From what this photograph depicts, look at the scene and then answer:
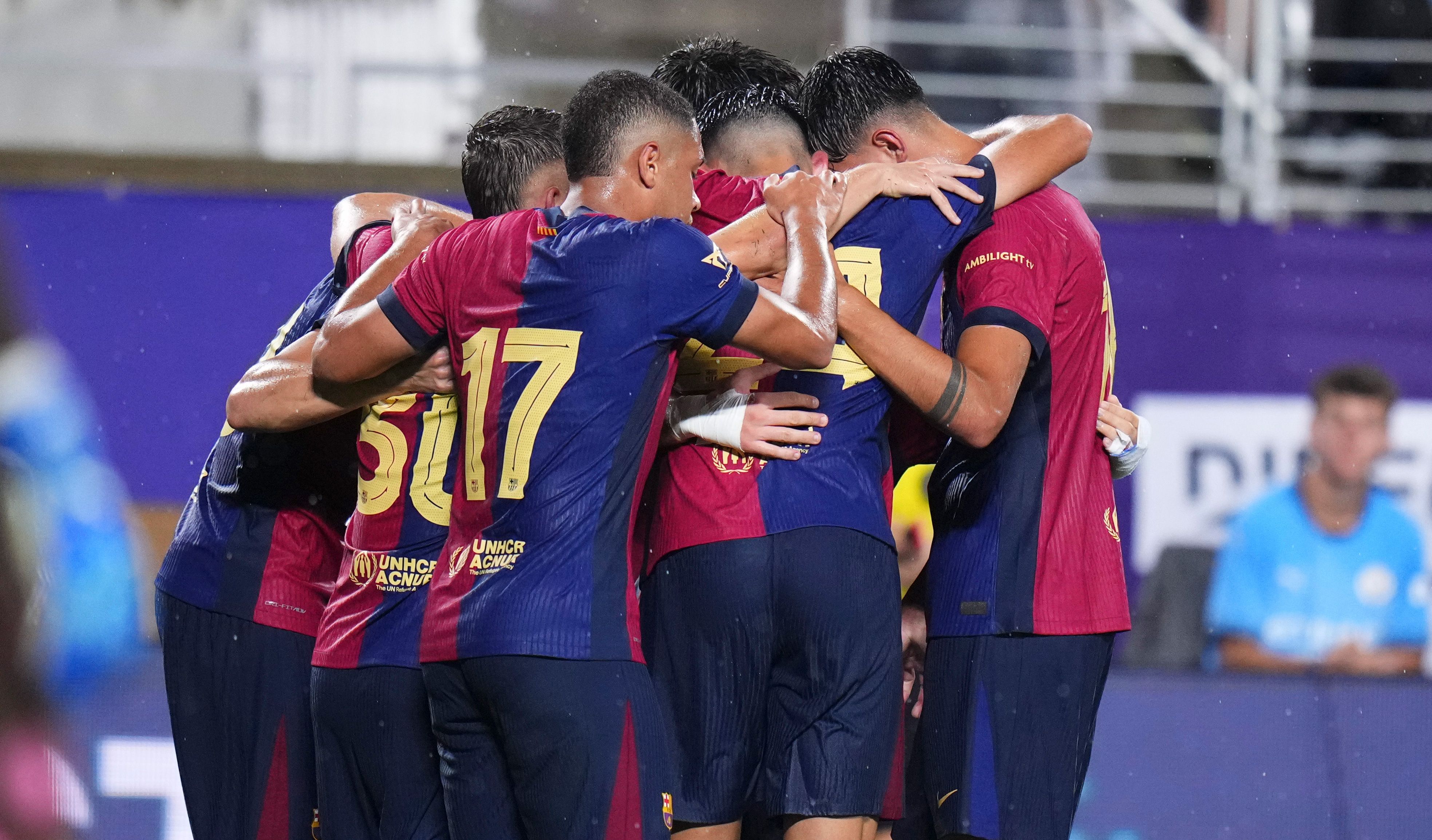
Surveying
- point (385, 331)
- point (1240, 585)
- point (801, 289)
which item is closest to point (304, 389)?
point (385, 331)

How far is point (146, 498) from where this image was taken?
676 cm

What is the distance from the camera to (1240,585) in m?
6.98

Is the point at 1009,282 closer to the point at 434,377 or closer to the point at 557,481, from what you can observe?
the point at 557,481

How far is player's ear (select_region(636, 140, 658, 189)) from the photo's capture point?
2.95m

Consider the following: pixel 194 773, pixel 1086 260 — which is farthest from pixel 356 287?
pixel 1086 260

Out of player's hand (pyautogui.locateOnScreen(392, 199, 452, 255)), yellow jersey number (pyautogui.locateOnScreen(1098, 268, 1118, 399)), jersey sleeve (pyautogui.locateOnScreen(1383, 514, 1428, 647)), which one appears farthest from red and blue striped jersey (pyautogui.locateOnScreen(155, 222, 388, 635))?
jersey sleeve (pyautogui.locateOnScreen(1383, 514, 1428, 647))

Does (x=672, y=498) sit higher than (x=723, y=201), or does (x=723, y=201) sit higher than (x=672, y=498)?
(x=723, y=201)

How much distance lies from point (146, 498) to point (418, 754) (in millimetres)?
4241

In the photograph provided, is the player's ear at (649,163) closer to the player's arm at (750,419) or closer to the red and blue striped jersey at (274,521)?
→ the player's arm at (750,419)

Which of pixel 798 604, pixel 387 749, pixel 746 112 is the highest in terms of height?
pixel 746 112

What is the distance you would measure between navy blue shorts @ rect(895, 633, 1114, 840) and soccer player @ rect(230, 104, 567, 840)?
45.4 inches

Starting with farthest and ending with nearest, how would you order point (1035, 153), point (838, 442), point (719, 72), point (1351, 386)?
point (1351, 386), point (719, 72), point (1035, 153), point (838, 442)

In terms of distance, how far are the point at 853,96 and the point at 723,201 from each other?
458mm

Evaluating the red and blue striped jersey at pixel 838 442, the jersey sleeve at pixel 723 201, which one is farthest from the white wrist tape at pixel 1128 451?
the jersey sleeve at pixel 723 201
